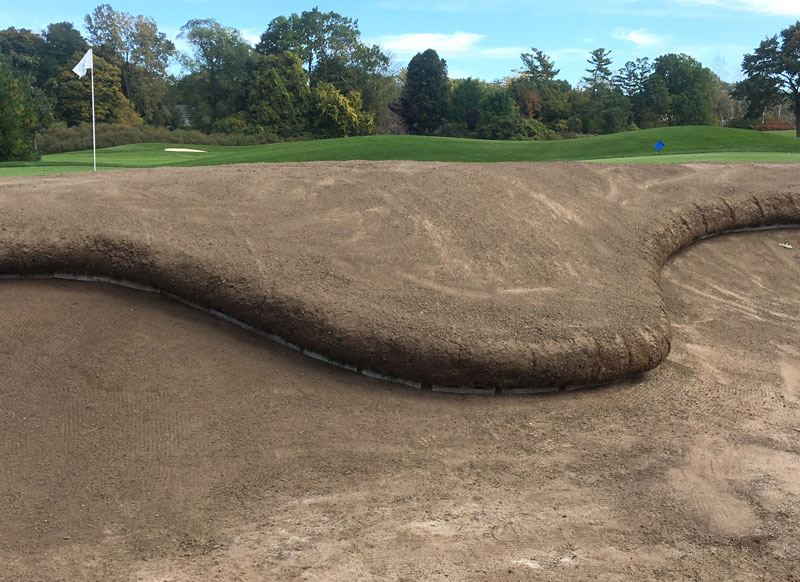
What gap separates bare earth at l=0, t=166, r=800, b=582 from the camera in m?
4.92

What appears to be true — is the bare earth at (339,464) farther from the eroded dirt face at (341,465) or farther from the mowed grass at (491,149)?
the mowed grass at (491,149)

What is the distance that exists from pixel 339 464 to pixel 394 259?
3.00 m

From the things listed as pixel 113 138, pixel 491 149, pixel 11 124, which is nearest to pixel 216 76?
pixel 113 138

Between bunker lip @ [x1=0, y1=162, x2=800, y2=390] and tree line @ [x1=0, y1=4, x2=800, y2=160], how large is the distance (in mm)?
42134

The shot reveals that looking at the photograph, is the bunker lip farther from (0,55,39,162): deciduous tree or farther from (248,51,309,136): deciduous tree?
(248,51,309,136): deciduous tree

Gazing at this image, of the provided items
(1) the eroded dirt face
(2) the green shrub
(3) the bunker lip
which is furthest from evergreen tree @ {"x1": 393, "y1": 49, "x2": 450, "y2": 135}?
(1) the eroded dirt face

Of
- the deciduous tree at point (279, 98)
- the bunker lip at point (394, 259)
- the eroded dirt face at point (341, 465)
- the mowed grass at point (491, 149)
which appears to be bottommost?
the eroded dirt face at point (341, 465)

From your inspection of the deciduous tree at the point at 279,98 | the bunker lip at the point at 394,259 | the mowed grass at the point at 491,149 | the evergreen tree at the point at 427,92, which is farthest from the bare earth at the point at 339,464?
the evergreen tree at the point at 427,92

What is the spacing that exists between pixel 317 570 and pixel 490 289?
409 centimetres

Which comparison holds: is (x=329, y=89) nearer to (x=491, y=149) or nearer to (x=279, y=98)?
(x=279, y=98)

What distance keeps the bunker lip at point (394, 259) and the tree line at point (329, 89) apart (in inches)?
1659

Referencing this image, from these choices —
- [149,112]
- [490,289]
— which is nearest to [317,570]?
[490,289]

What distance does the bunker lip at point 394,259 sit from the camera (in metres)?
7.20

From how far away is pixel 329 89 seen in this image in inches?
2202
